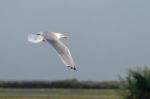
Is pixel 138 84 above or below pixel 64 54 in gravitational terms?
above

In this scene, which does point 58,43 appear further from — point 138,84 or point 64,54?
point 138,84

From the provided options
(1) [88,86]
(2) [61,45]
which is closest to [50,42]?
(2) [61,45]

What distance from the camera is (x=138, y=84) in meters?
24.8

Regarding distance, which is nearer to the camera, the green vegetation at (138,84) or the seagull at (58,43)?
the seagull at (58,43)

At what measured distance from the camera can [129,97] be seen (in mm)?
25125

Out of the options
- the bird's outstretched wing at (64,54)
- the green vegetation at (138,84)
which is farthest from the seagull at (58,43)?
the green vegetation at (138,84)

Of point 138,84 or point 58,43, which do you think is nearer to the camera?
point 58,43

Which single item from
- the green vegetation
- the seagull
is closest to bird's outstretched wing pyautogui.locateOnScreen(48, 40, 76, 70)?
the seagull

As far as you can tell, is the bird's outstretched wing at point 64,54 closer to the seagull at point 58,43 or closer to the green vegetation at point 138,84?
the seagull at point 58,43

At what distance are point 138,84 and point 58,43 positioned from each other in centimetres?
1289

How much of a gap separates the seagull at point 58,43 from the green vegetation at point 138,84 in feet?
40.3

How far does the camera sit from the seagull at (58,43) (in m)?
11.8

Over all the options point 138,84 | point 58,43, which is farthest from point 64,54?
point 138,84

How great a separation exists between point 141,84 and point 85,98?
2107cm
